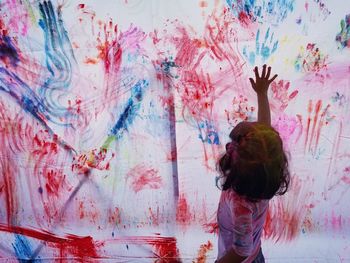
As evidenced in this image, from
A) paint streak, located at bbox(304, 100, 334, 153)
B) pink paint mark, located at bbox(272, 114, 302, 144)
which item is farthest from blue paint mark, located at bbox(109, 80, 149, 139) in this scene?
paint streak, located at bbox(304, 100, 334, 153)

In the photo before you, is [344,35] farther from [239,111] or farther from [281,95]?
[239,111]

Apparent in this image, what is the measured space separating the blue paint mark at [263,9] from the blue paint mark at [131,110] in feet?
2.03

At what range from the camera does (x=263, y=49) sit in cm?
223

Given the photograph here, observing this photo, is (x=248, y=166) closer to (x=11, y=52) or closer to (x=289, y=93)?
(x=289, y=93)

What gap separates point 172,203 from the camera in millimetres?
2352

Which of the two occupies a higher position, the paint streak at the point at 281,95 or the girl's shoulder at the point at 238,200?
the paint streak at the point at 281,95

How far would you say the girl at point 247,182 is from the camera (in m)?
1.37

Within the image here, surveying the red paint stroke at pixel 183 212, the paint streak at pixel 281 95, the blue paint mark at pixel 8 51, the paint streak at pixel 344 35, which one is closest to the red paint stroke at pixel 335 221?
the paint streak at pixel 281 95

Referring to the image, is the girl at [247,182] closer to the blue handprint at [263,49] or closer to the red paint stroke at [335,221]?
the blue handprint at [263,49]

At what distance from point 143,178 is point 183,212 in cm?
29

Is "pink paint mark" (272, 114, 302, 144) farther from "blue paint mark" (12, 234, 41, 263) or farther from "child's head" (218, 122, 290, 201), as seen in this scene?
"blue paint mark" (12, 234, 41, 263)

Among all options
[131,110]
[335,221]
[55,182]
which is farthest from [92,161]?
[335,221]

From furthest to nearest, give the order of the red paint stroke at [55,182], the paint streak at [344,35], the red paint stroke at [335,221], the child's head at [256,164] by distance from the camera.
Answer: the red paint stroke at [55,182] < the red paint stroke at [335,221] < the paint streak at [344,35] < the child's head at [256,164]

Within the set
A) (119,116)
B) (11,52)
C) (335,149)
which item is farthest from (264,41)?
(11,52)
